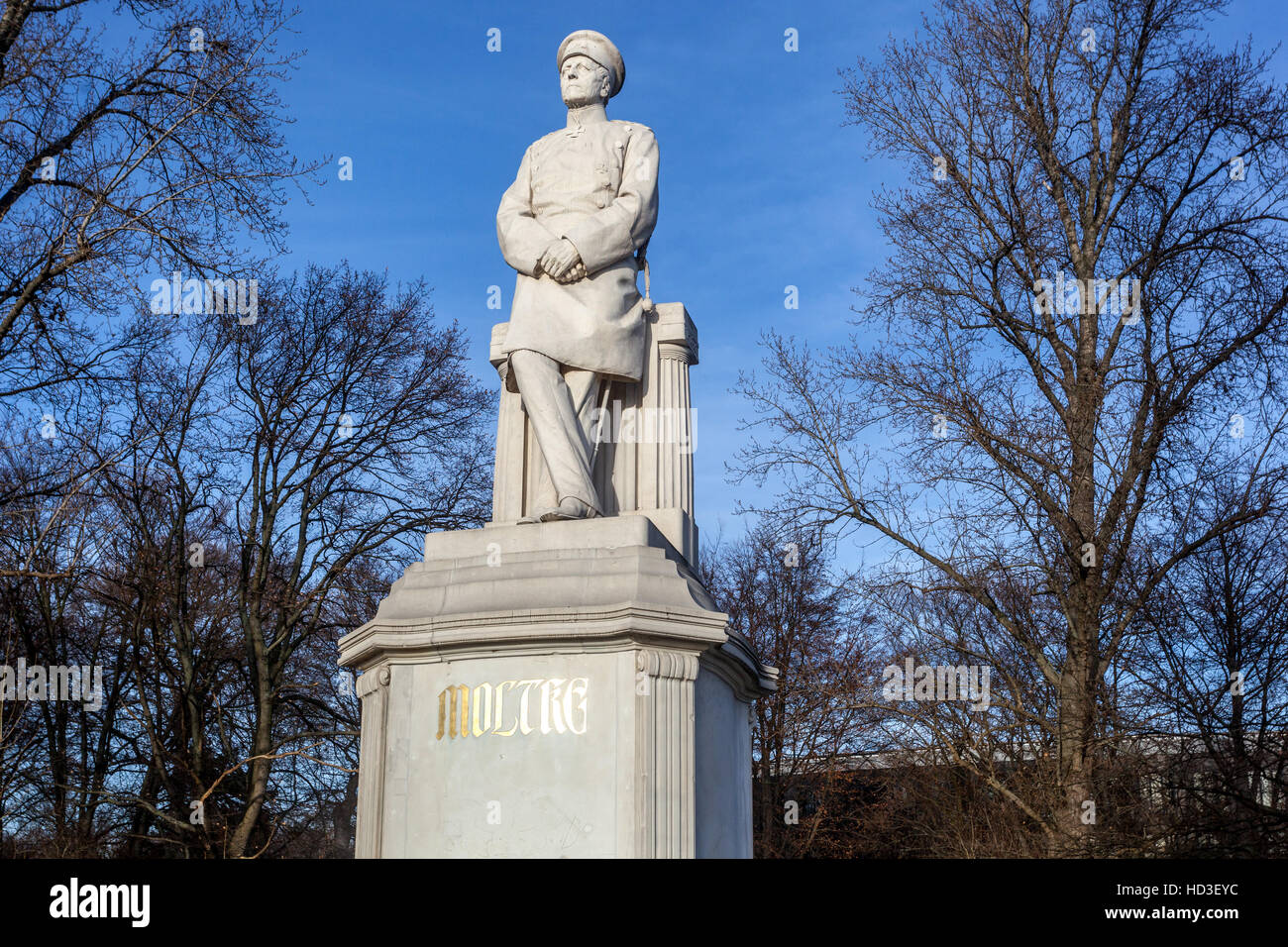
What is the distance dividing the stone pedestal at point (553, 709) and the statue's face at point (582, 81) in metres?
2.95

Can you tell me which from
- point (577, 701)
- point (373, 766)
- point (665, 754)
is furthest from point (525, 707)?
point (373, 766)

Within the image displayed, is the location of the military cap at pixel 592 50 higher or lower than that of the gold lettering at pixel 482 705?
higher

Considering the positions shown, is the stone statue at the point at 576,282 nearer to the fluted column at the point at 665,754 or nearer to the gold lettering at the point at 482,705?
the gold lettering at the point at 482,705

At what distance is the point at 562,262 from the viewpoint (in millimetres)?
8102

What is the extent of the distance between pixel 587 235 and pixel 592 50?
148cm

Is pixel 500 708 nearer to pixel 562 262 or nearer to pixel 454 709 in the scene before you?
pixel 454 709

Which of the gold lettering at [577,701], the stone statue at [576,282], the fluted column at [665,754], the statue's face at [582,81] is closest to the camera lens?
the fluted column at [665,754]

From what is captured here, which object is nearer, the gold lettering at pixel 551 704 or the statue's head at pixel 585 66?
the gold lettering at pixel 551 704

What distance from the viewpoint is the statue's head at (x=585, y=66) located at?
8836 mm

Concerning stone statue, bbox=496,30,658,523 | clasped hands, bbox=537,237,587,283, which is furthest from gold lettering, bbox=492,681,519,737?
clasped hands, bbox=537,237,587,283

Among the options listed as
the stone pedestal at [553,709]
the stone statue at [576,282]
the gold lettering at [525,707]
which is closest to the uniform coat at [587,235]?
the stone statue at [576,282]
